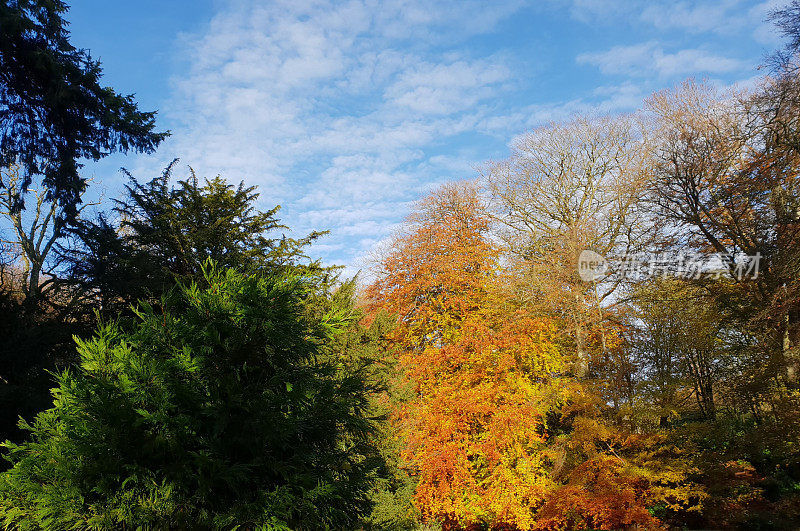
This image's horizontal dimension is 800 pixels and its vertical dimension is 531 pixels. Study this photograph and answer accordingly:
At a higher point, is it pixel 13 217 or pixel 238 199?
pixel 13 217

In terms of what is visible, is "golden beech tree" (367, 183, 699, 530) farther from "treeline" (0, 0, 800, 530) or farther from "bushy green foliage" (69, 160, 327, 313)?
"bushy green foliage" (69, 160, 327, 313)

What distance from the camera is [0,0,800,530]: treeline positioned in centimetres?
432

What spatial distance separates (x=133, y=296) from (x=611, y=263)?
17.3 m

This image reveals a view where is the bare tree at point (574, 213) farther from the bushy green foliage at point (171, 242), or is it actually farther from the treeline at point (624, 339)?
the bushy green foliage at point (171, 242)

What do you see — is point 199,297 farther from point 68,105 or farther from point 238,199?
point 238,199

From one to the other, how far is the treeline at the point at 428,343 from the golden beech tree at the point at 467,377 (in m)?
0.10

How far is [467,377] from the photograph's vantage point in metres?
15.4

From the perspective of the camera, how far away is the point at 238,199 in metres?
14.6

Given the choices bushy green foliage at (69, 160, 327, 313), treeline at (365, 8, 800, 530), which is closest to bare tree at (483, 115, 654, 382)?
treeline at (365, 8, 800, 530)

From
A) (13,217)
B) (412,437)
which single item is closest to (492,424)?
(412,437)

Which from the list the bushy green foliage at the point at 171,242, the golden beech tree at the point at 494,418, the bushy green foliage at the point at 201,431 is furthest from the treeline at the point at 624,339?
the bushy green foliage at the point at 201,431

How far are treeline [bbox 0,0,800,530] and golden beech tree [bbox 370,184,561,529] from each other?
0.10 meters

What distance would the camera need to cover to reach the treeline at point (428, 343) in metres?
4.32

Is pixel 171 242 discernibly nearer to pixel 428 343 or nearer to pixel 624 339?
pixel 428 343
